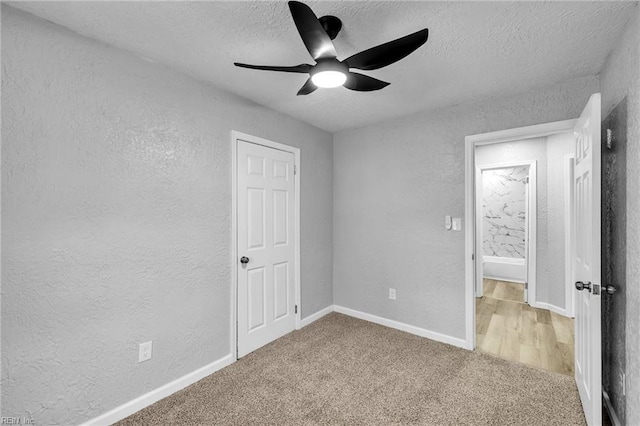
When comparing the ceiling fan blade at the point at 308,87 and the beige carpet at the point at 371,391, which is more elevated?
the ceiling fan blade at the point at 308,87

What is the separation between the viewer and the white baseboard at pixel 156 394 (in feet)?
6.03

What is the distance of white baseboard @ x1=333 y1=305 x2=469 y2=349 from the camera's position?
2.90m

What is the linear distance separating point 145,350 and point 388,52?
7.93 feet

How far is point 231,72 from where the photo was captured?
7.25 feet

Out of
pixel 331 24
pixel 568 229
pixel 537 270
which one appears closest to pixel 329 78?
pixel 331 24

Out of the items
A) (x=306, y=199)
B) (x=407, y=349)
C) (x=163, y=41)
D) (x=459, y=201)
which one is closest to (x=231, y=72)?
(x=163, y=41)

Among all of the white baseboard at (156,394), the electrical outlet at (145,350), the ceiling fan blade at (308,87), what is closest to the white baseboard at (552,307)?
the white baseboard at (156,394)

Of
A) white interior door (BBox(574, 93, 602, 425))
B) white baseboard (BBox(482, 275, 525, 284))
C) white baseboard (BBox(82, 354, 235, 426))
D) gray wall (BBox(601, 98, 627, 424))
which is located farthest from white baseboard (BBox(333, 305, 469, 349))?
white baseboard (BBox(482, 275, 525, 284))

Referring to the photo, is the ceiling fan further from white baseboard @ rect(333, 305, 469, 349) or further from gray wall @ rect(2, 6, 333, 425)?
white baseboard @ rect(333, 305, 469, 349)

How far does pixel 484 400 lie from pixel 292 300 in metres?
1.92

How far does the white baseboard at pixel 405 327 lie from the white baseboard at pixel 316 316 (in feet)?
0.37

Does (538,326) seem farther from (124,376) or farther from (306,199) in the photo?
(124,376)

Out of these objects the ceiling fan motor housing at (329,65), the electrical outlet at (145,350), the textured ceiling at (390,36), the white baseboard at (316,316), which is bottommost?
the white baseboard at (316,316)

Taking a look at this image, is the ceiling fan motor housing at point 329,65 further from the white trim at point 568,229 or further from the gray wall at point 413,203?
the white trim at point 568,229
